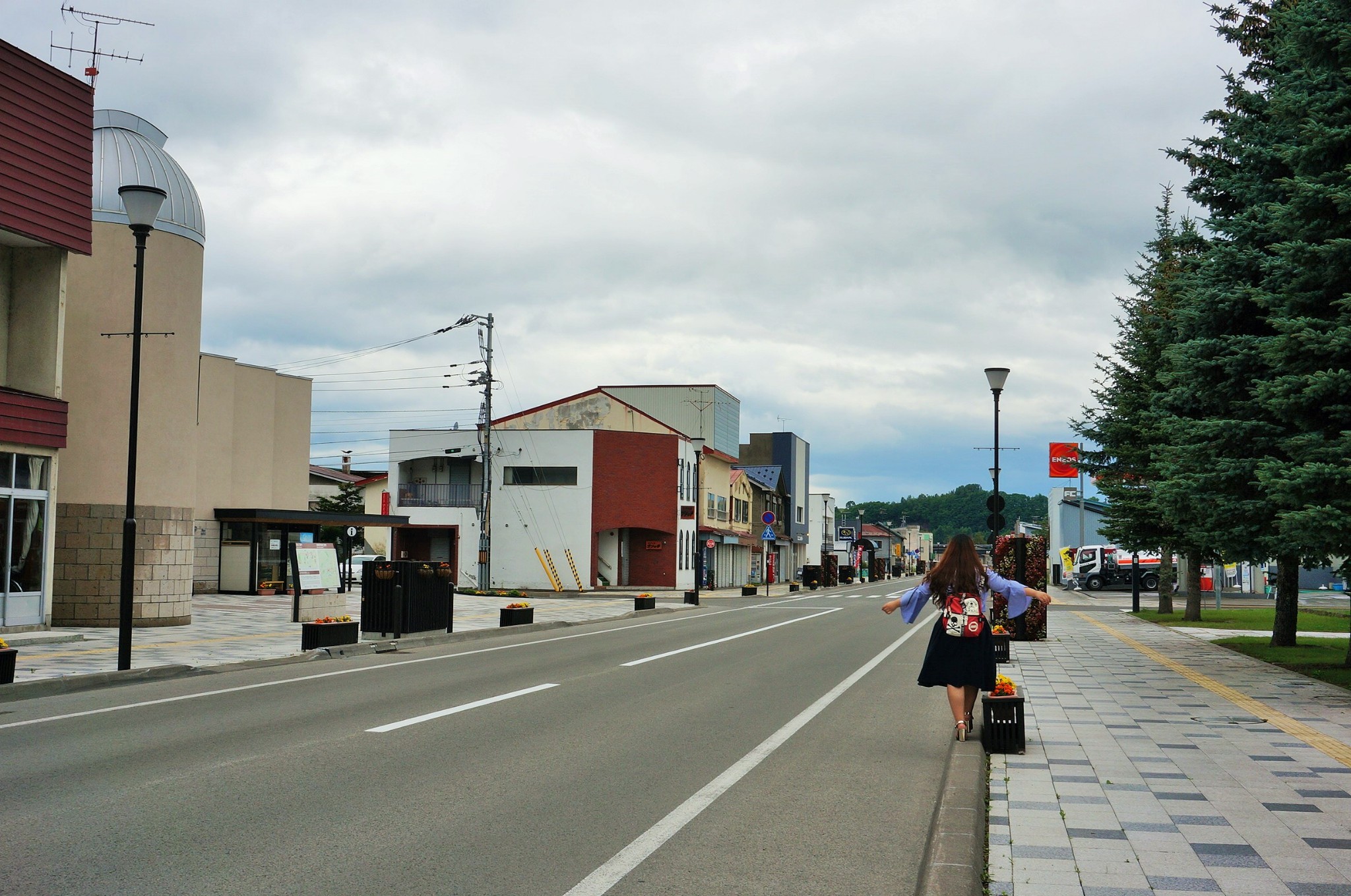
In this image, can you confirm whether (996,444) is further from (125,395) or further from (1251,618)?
(125,395)

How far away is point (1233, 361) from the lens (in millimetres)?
14828

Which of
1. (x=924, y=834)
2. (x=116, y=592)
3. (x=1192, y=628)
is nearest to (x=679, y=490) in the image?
(x=1192, y=628)

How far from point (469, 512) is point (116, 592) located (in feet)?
114

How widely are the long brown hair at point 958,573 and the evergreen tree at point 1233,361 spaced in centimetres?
682

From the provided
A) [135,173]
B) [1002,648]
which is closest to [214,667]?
[1002,648]

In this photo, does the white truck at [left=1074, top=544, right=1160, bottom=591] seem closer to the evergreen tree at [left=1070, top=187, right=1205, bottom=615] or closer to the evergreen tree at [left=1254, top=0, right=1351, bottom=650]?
the evergreen tree at [left=1070, top=187, right=1205, bottom=615]

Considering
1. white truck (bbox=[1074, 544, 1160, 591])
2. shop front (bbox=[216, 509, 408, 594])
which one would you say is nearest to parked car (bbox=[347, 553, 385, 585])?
shop front (bbox=[216, 509, 408, 594])

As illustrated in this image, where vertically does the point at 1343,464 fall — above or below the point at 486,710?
above

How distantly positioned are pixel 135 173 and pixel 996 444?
19640mm

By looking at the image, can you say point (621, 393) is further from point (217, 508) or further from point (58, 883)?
point (58, 883)

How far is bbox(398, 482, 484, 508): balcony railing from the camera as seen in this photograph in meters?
57.0

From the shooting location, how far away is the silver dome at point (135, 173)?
23234 millimetres

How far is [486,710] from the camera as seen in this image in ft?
35.3

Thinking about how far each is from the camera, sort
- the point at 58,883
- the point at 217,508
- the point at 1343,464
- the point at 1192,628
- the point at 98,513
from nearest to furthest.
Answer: the point at 58,883, the point at 1343,464, the point at 98,513, the point at 1192,628, the point at 217,508
